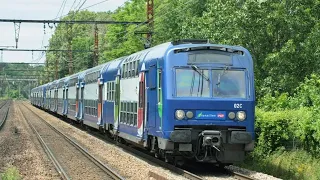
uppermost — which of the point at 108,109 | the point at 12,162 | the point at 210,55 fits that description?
the point at 210,55

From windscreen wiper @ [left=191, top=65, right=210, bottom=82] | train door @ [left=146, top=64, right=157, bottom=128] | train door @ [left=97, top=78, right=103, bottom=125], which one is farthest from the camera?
train door @ [left=97, top=78, right=103, bottom=125]

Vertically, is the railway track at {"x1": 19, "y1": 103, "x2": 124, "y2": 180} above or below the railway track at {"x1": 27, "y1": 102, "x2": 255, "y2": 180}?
below

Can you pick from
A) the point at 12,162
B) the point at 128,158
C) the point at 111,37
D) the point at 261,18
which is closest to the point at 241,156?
the point at 128,158

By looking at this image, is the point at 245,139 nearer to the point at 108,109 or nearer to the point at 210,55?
the point at 210,55

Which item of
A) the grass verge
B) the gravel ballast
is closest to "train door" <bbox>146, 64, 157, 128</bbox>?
the gravel ballast

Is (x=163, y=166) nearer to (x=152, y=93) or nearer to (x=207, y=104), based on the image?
(x=152, y=93)

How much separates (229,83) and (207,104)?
31.4 inches

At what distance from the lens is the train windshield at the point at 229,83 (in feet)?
43.5

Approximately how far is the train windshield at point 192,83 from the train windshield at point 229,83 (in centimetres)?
21

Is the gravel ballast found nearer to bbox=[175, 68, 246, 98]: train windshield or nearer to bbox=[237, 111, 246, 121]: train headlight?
bbox=[175, 68, 246, 98]: train windshield

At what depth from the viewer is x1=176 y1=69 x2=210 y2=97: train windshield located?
13.1 meters

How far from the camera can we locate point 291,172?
13836 millimetres

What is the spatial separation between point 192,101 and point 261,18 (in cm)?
1146

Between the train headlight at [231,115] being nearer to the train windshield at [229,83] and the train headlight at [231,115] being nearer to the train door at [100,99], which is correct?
the train windshield at [229,83]
